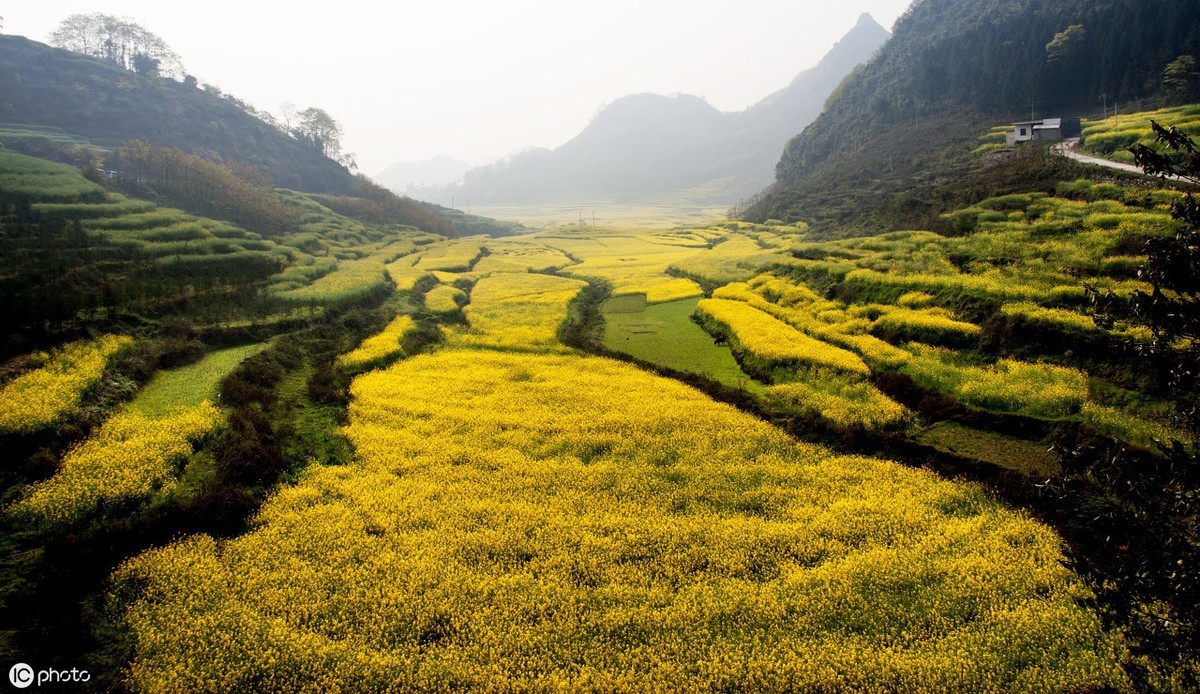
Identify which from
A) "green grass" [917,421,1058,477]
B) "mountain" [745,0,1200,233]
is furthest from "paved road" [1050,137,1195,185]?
"green grass" [917,421,1058,477]

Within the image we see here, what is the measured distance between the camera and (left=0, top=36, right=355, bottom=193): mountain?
68.9 m

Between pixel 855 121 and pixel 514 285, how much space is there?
8330 cm

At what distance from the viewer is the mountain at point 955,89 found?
57.8 metres

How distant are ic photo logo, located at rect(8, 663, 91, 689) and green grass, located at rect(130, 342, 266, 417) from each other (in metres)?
9.24

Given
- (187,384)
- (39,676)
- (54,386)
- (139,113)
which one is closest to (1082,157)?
(187,384)

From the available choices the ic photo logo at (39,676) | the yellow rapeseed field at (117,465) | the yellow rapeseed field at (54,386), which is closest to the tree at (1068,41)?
the yellow rapeseed field at (117,465)

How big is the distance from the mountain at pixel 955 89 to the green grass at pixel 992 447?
109 feet

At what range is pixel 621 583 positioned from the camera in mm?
10148

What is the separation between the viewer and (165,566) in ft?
33.1

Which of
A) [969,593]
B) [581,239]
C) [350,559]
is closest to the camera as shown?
[969,593]

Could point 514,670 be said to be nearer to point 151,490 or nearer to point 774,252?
point 151,490

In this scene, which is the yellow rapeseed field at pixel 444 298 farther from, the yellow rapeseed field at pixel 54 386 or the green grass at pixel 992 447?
the green grass at pixel 992 447

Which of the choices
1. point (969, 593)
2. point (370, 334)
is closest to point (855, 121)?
point (370, 334)

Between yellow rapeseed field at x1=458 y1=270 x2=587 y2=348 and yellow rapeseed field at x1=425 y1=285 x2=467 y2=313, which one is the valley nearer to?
yellow rapeseed field at x1=458 y1=270 x2=587 y2=348
